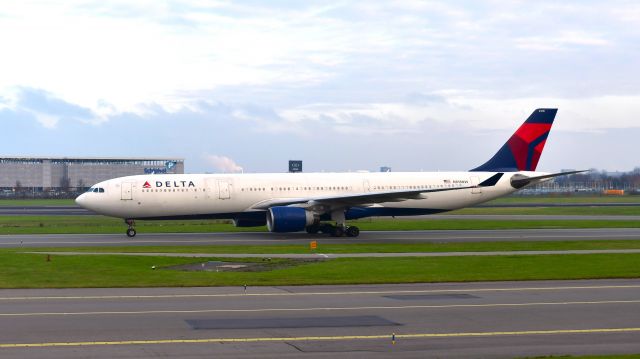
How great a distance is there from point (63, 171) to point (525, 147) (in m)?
147

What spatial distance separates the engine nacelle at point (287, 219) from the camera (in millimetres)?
43500

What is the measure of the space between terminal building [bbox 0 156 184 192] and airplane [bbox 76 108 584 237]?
130417mm

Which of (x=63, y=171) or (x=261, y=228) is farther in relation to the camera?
(x=63, y=171)

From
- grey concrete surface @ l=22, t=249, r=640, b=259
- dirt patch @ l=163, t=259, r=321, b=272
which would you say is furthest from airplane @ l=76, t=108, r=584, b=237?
dirt patch @ l=163, t=259, r=321, b=272

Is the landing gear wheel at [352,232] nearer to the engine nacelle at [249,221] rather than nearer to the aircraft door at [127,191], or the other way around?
the engine nacelle at [249,221]

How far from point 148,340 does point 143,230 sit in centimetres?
3813

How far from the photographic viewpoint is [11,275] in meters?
26.2

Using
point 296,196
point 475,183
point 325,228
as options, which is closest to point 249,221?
point 296,196

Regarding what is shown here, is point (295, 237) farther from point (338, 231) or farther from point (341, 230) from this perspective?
point (341, 230)

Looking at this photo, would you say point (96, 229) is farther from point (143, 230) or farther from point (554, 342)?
point (554, 342)

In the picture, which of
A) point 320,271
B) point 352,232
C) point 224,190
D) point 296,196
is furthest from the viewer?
point 296,196

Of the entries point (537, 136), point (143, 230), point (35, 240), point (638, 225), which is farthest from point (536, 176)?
point (35, 240)

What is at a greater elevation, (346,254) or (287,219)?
(287,219)

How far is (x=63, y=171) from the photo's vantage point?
182125 mm
